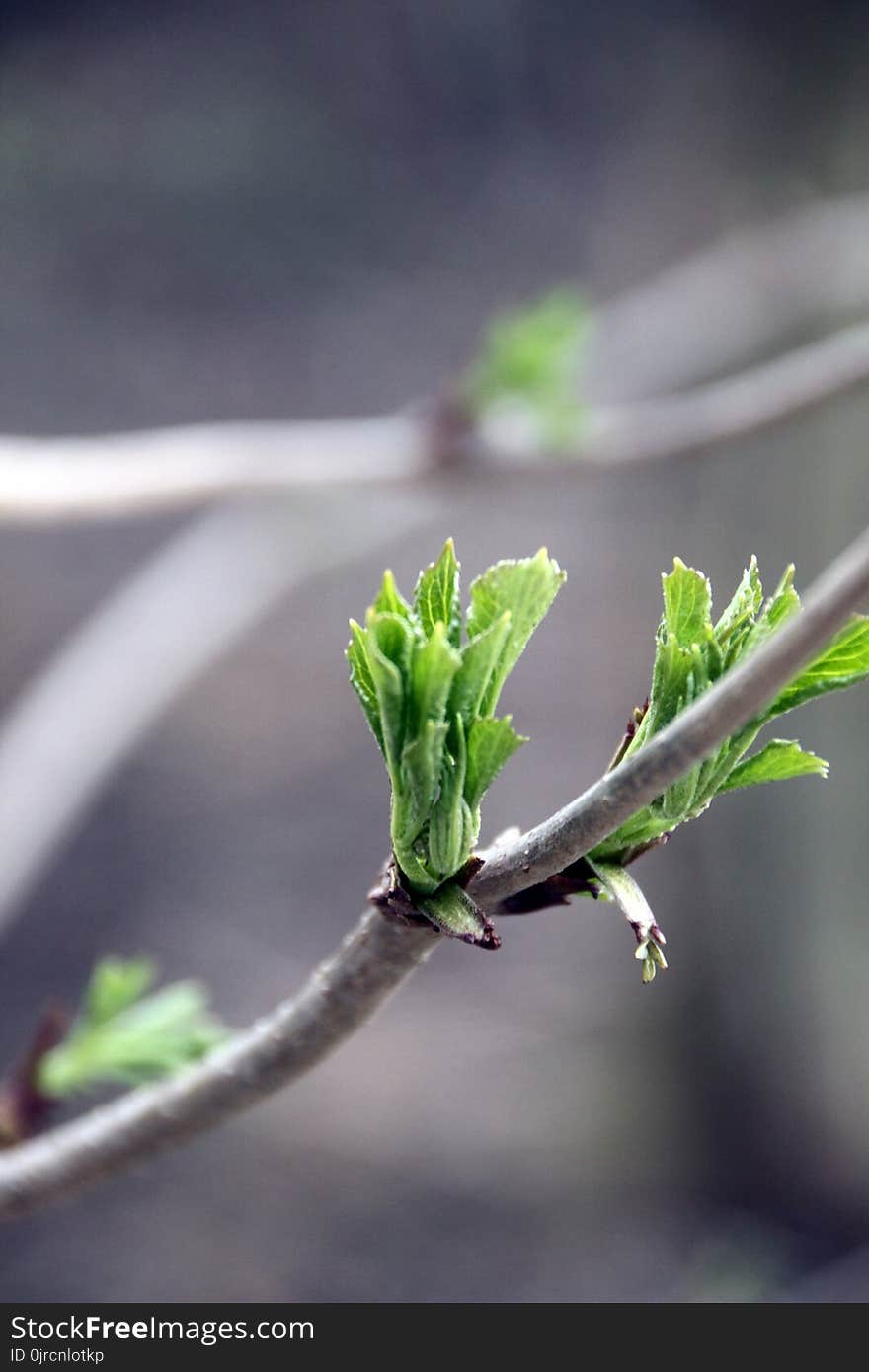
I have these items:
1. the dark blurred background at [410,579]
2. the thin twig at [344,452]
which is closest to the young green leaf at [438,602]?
the thin twig at [344,452]

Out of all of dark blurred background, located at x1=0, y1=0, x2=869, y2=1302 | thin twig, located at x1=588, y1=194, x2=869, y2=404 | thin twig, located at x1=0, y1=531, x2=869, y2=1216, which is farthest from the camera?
dark blurred background, located at x1=0, y1=0, x2=869, y2=1302

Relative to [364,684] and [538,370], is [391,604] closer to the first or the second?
[364,684]

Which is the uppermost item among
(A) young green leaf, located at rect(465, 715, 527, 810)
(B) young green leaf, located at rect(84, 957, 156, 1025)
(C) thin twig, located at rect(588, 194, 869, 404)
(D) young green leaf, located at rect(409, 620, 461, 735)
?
(C) thin twig, located at rect(588, 194, 869, 404)

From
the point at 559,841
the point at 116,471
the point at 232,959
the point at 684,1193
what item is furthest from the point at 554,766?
the point at 559,841

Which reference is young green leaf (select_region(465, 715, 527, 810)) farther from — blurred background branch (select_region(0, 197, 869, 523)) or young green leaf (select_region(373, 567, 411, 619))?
blurred background branch (select_region(0, 197, 869, 523))

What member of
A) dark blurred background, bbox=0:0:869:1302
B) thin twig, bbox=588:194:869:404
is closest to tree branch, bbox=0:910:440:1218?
thin twig, bbox=588:194:869:404

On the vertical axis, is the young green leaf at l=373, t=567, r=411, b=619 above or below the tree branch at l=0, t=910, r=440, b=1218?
above

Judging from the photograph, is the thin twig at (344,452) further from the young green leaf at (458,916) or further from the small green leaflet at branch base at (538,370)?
the young green leaf at (458,916)

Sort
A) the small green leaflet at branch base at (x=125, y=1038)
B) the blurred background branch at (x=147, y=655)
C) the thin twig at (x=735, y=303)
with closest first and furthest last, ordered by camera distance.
Answer: the small green leaflet at branch base at (x=125, y=1038), the blurred background branch at (x=147, y=655), the thin twig at (x=735, y=303)
